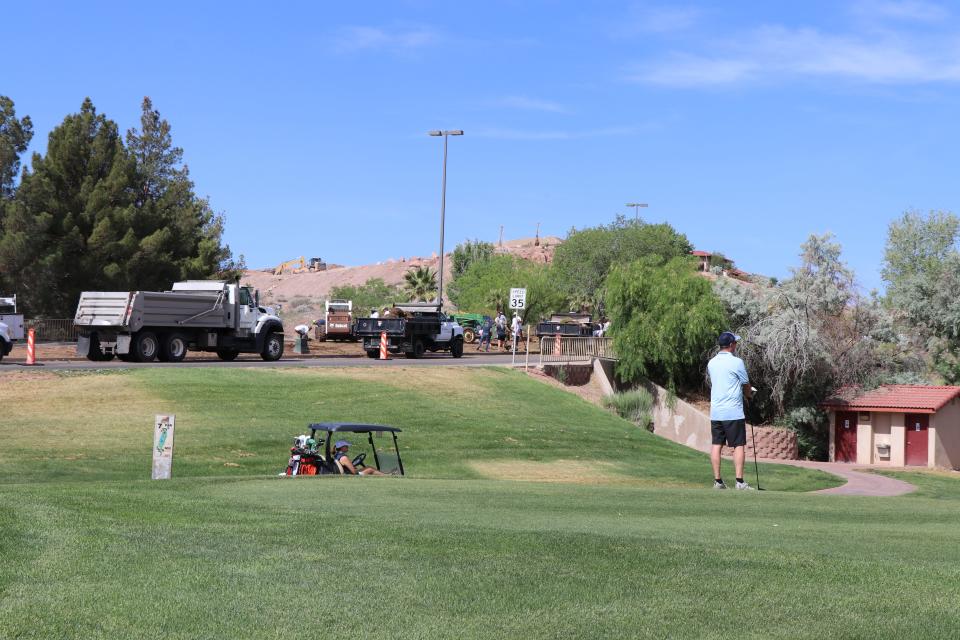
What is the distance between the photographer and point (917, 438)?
4319 cm

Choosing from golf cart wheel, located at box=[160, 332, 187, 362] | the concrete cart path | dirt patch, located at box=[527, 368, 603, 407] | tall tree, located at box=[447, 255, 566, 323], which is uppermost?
tall tree, located at box=[447, 255, 566, 323]

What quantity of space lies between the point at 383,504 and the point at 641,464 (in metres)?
20.3

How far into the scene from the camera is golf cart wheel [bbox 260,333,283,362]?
43.6m

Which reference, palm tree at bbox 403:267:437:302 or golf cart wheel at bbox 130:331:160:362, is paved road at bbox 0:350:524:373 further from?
palm tree at bbox 403:267:437:302

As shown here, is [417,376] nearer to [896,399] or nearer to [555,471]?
[555,471]

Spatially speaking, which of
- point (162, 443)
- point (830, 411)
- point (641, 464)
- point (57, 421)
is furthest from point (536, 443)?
Result: point (830, 411)

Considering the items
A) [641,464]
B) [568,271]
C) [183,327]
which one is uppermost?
[568,271]

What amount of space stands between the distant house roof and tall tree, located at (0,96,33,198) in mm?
40080

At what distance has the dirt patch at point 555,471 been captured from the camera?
26359 millimetres

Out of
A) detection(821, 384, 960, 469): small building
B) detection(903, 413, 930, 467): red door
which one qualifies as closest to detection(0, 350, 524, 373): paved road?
detection(821, 384, 960, 469): small building

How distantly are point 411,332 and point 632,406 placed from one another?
11.0 metres

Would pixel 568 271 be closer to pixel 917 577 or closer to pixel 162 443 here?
pixel 162 443

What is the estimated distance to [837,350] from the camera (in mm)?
45750

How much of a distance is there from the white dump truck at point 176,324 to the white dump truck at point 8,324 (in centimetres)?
225
